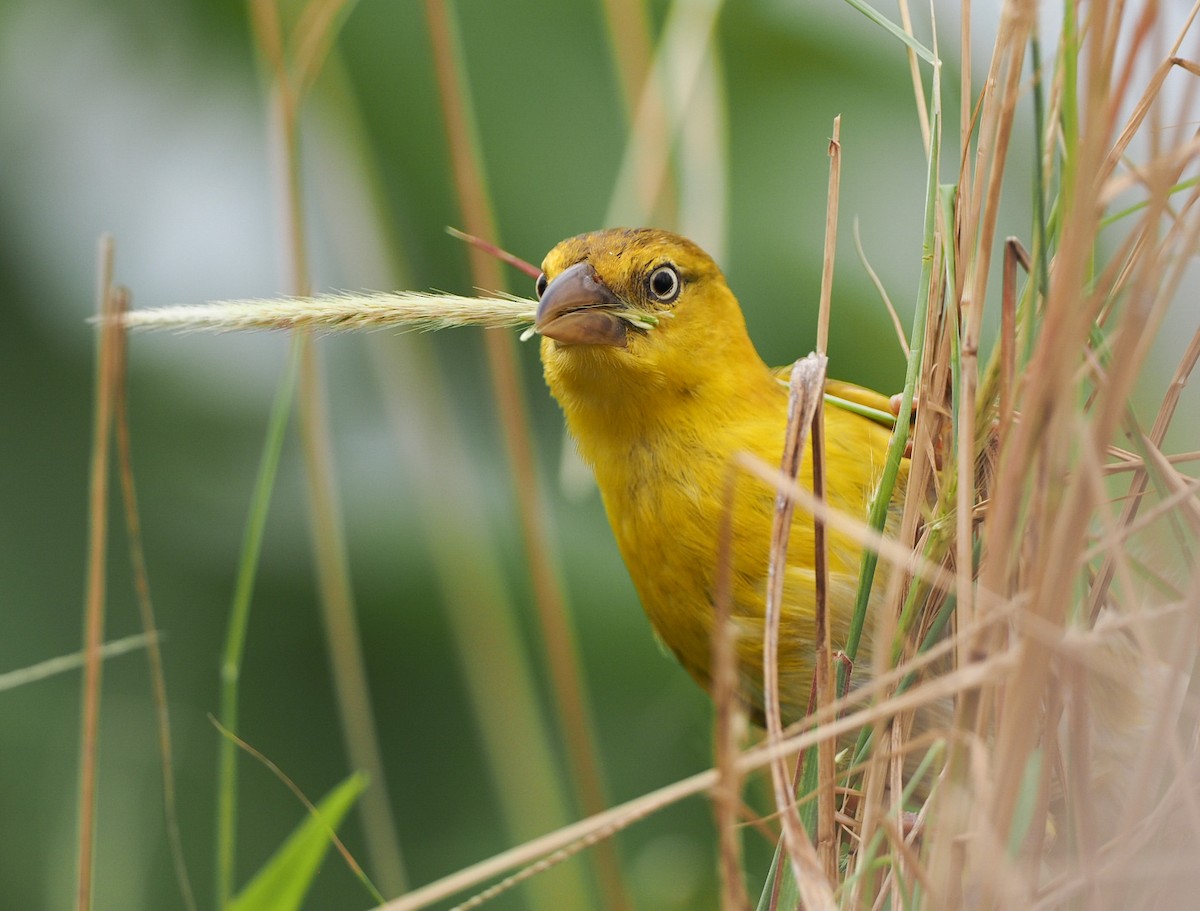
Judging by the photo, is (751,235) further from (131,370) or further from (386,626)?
(131,370)

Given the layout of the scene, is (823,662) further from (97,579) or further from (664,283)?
(664,283)

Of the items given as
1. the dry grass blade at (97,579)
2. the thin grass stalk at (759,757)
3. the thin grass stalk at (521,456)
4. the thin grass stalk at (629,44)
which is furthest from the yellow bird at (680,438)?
the thin grass stalk at (759,757)

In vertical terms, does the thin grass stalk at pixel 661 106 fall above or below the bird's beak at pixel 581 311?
above

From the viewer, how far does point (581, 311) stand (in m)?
2.12

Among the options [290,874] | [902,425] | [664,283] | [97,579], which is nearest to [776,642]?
[902,425]

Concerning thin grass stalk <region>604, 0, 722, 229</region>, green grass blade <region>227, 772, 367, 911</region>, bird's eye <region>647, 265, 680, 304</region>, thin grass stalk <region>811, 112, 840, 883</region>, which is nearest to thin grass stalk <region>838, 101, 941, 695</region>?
thin grass stalk <region>811, 112, 840, 883</region>

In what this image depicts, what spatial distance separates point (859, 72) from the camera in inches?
149

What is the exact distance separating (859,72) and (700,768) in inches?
83.3

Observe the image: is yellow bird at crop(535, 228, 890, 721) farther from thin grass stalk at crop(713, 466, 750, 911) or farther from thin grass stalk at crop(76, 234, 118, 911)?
thin grass stalk at crop(713, 466, 750, 911)

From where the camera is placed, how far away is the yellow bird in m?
2.08

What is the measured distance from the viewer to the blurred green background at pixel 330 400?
10.7ft

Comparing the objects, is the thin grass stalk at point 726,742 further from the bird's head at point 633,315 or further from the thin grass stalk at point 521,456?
the bird's head at point 633,315

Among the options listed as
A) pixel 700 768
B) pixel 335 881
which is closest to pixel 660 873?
pixel 700 768

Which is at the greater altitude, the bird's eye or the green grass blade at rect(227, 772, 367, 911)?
the bird's eye
